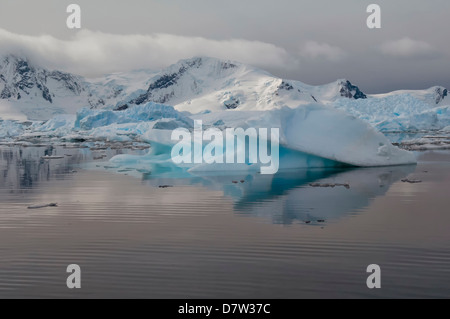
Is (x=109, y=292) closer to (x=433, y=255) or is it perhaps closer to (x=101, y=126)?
(x=433, y=255)

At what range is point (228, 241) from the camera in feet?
30.1

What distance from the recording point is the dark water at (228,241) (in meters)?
6.88

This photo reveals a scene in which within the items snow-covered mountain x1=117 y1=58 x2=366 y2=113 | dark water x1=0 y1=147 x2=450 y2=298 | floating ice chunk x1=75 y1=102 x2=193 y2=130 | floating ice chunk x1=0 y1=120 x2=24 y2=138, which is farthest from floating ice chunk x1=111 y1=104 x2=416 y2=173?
snow-covered mountain x1=117 y1=58 x2=366 y2=113

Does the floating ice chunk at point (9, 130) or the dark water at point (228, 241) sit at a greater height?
the floating ice chunk at point (9, 130)

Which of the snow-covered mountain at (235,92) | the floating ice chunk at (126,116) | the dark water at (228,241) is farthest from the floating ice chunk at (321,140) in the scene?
the snow-covered mountain at (235,92)

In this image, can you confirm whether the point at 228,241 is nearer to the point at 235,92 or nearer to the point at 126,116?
the point at 126,116

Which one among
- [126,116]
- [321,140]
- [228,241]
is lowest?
[228,241]

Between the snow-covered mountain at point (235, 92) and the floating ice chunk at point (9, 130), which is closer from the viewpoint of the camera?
the floating ice chunk at point (9, 130)

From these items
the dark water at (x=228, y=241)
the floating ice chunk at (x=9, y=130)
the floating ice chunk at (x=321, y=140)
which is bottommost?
the dark water at (x=228, y=241)

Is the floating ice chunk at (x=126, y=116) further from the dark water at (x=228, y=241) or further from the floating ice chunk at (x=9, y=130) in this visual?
the dark water at (x=228, y=241)

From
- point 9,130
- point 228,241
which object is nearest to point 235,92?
point 9,130

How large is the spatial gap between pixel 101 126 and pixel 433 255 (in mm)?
69456

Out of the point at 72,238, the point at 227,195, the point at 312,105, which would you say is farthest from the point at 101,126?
the point at 72,238
